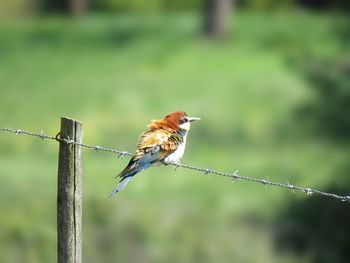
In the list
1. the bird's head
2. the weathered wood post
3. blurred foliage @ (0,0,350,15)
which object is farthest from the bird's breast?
blurred foliage @ (0,0,350,15)

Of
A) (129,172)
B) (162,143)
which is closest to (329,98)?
(162,143)

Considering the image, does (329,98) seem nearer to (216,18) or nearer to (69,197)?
(216,18)

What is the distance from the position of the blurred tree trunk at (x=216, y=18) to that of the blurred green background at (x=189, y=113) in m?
0.02

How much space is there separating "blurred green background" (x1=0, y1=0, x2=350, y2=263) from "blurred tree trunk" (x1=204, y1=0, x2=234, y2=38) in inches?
0.8

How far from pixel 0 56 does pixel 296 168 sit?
4.41 meters

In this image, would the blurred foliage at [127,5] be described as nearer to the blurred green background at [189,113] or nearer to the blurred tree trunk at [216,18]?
the blurred green background at [189,113]

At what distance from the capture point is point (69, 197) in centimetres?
541

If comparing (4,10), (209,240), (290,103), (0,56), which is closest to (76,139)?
(209,240)

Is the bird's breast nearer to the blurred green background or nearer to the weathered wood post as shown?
the weathered wood post

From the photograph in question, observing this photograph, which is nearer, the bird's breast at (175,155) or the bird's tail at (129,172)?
the bird's tail at (129,172)

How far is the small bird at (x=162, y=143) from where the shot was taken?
6.06 metres

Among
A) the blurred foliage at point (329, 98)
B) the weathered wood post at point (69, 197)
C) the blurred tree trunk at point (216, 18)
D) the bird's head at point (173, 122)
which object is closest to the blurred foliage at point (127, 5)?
the blurred tree trunk at point (216, 18)

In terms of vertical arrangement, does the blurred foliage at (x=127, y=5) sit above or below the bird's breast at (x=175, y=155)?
above

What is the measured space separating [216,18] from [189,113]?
192 cm
